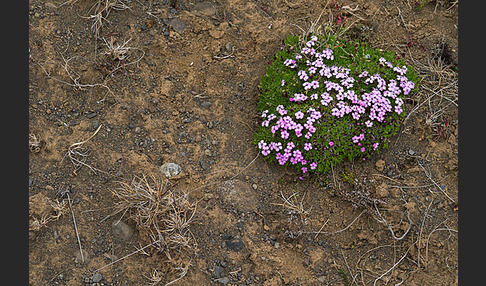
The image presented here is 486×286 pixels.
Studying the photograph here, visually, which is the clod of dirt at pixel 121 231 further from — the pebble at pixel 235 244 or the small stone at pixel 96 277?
the pebble at pixel 235 244

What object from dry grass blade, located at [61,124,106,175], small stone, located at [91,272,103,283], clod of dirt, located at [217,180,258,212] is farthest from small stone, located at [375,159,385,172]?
small stone, located at [91,272,103,283]

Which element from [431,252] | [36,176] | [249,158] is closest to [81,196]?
[36,176]

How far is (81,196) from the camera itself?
18.9ft

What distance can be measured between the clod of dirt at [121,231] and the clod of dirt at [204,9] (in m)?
3.24

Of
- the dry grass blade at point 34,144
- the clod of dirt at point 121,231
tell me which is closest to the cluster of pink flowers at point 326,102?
the clod of dirt at point 121,231

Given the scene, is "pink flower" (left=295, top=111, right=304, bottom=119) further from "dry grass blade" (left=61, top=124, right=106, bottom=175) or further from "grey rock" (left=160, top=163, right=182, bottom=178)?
"dry grass blade" (left=61, top=124, right=106, bottom=175)

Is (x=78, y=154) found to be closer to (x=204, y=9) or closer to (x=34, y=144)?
(x=34, y=144)

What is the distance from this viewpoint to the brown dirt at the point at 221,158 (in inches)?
222

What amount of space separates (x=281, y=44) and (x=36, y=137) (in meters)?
3.61

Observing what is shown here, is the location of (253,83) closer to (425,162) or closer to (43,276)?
(425,162)

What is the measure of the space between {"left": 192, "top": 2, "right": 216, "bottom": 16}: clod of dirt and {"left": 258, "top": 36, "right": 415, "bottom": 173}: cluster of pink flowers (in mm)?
1461

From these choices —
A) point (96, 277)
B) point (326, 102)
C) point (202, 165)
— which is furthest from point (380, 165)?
point (96, 277)

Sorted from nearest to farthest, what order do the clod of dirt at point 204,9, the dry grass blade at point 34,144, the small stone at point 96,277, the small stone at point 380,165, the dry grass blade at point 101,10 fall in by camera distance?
the small stone at point 96,277, the dry grass blade at point 34,144, the small stone at point 380,165, the dry grass blade at point 101,10, the clod of dirt at point 204,9

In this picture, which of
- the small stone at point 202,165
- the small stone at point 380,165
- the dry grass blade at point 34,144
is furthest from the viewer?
the small stone at point 380,165
